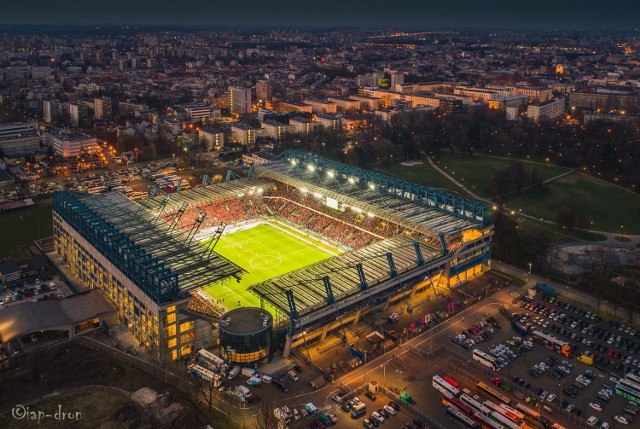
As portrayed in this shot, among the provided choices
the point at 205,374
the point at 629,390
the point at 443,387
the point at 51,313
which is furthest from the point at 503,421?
the point at 51,313

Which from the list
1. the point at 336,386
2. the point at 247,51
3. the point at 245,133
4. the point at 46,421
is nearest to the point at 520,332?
the point at 336,386

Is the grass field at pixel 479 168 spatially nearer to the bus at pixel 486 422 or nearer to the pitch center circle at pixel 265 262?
the pitch center circle at pixel 265 262

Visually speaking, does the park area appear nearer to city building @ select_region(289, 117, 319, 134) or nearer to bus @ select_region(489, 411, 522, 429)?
city building @ select_region(289, 117, 319, 134)

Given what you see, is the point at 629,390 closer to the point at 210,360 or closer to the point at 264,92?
the point at 210,360

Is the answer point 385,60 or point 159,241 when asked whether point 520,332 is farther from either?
point 385,60

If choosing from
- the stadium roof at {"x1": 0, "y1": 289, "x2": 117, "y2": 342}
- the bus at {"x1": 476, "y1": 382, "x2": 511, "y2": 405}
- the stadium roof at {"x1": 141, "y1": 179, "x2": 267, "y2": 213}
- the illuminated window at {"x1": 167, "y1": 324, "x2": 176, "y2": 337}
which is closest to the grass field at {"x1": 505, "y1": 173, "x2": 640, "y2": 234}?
the stadium roof at {"x1": 141, "y1": 179, "x2": 267, "y2": 213}

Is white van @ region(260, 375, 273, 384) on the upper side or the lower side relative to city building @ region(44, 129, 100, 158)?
lower
